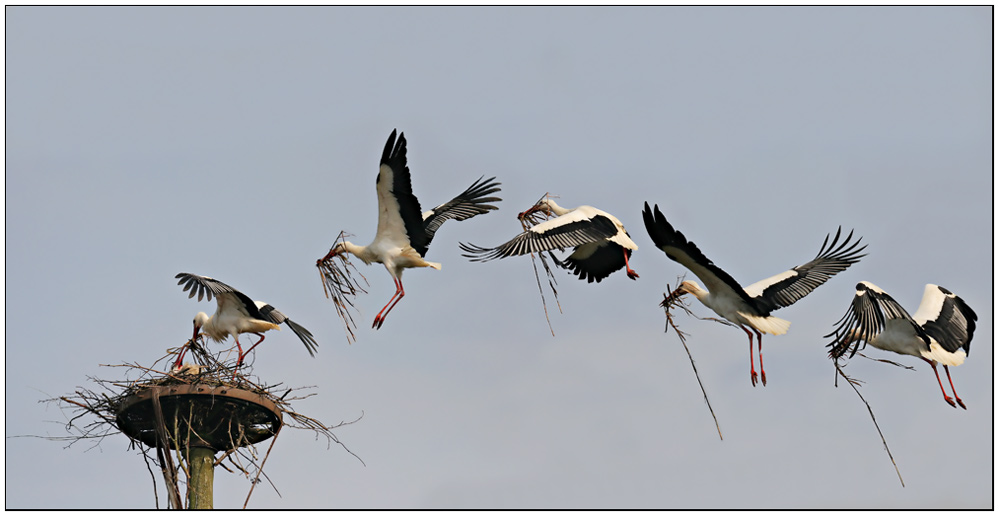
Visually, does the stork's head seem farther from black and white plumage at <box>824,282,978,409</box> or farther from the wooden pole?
black and white plumage at <box>824,282,978,409</box>

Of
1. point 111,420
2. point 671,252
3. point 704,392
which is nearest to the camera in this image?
point 704,392

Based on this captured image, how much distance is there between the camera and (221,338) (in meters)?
18.4

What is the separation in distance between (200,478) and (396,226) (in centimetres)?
389

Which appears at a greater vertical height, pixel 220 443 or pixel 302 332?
pixel 302 332

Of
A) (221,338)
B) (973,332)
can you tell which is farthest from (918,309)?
(221,338)

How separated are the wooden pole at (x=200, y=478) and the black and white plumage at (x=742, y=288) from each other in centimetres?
614

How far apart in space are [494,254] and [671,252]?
1.96m

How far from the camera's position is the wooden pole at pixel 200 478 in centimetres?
1673

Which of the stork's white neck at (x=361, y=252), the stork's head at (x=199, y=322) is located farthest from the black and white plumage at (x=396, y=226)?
the stork's head at (x=199, y=322)

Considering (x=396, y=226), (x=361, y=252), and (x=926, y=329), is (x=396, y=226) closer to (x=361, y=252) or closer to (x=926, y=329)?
(x=361, y=252)

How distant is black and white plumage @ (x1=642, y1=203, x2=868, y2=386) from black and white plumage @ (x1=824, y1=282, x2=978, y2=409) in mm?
720

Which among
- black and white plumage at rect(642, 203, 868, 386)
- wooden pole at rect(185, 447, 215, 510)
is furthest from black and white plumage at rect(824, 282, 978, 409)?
wooden pole at rect(185, 447, 215, 510)

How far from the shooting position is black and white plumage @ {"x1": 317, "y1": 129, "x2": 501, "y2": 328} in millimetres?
16016

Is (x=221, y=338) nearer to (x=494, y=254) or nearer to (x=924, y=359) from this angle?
(x=494, y=254)
